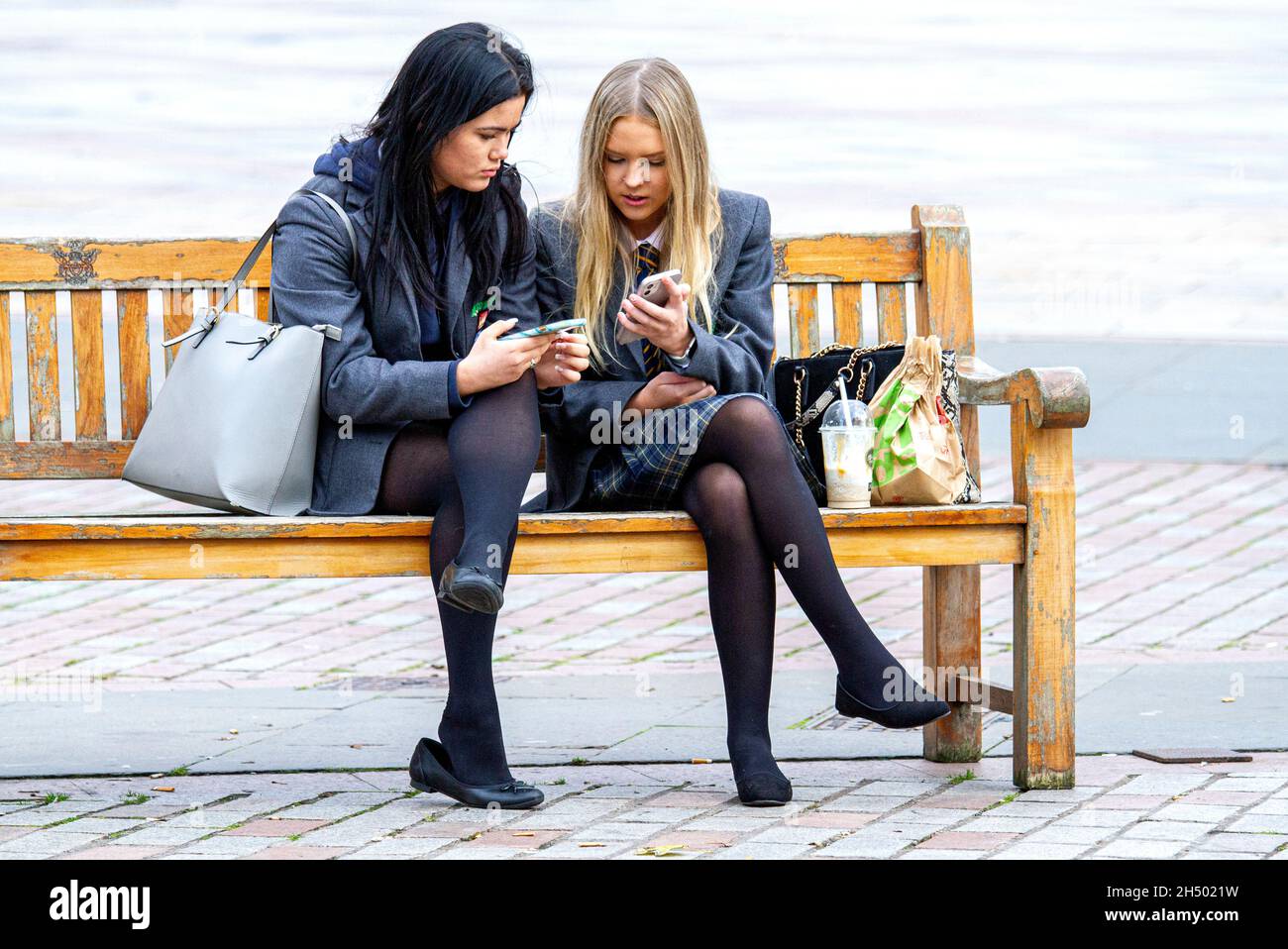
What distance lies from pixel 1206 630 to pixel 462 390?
2492mm

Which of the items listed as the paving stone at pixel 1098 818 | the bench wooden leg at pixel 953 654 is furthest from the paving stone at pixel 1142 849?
the bench wooden leg at pixel 953 654

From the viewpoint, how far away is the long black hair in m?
3.69

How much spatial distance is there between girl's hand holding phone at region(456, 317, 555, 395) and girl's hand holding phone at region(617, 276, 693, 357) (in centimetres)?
17

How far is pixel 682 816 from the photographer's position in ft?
11.6

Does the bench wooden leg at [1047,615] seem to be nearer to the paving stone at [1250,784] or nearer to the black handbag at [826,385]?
the black handbag at [826,385]

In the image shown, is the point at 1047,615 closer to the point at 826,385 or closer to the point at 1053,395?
the point at 1053,395

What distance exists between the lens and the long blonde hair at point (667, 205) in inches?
151

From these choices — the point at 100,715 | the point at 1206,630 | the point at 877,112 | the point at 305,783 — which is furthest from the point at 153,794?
the point at 877,112

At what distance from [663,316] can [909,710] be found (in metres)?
0.88

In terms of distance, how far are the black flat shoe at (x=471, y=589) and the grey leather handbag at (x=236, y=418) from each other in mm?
441

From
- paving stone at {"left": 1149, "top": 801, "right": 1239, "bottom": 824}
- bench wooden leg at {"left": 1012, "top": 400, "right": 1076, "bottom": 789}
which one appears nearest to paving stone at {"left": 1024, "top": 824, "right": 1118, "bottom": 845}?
paving stone at {"left": 1149, "top": 801, "right": 1239, "bottom": 824}

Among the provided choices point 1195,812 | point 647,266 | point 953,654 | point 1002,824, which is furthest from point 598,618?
point 1195,812

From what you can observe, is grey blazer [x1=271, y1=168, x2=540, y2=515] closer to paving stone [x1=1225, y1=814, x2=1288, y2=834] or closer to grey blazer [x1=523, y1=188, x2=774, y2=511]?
grey blazer [x1=523, y1=188, x2=774, y2=511]
